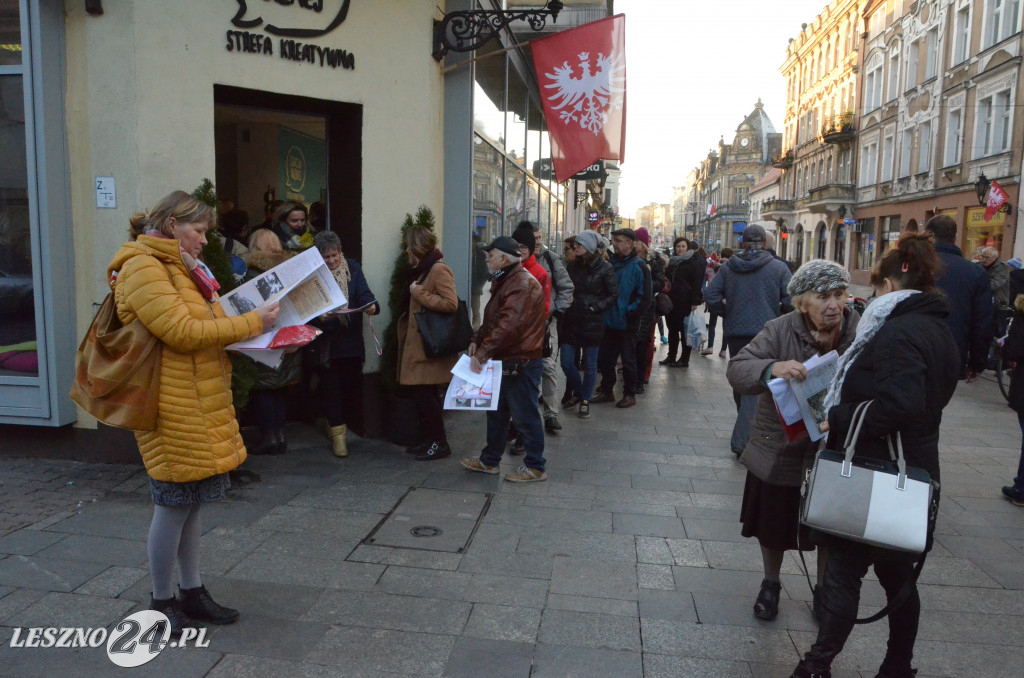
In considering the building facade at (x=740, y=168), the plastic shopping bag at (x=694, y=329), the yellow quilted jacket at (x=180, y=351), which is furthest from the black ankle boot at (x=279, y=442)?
the building facade at (x=740, y=168)

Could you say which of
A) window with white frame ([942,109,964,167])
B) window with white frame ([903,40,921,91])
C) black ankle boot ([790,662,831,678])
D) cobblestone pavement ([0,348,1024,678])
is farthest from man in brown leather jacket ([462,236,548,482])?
window with white frame ([903,40,921,91])

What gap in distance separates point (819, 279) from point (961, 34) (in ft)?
101

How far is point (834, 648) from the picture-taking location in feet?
9.60

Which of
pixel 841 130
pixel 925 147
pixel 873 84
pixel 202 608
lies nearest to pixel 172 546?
pixel 202 608

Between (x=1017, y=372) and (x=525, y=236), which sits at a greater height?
→ (x=525, y=236)

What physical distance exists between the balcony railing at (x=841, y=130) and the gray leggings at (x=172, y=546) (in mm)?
45045

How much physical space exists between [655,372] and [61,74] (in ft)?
28.0

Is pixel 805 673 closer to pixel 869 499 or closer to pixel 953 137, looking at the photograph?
pixel 869 499

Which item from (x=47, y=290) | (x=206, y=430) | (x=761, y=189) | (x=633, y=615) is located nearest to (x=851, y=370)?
(x=633, y=615)

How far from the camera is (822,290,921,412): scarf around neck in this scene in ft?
9.51

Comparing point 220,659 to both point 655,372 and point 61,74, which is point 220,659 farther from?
point 655,372

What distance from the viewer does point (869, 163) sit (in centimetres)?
4000

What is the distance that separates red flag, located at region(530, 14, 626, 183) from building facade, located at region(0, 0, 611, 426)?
0.76 metres

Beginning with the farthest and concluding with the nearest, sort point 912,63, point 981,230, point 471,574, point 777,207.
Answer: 1. point 777,207
2. point 912,63
3. point 981,230
4. point 471,574
